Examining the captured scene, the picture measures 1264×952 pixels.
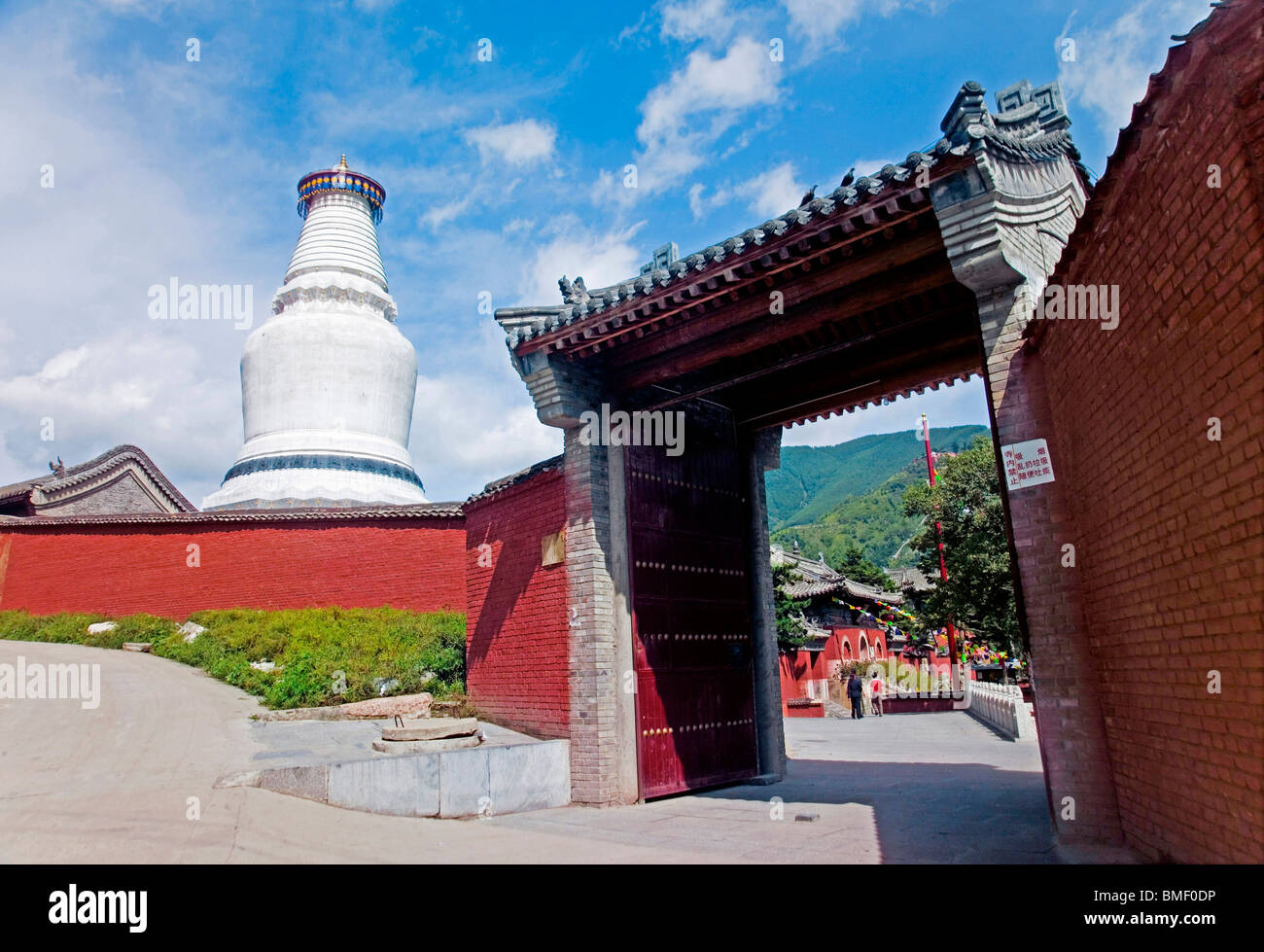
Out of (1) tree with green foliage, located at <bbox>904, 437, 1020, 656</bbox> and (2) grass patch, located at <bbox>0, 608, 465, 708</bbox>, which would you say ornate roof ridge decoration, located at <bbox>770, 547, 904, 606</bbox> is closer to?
(1) tree with green foliage, located at <bbox>904, 437, 1020, 656</bbox>

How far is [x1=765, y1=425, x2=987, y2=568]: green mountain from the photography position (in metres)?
93.7

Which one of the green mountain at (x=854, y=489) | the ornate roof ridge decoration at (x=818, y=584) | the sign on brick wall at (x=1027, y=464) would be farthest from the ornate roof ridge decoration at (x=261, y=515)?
the green mountain at (x=854, y=489)

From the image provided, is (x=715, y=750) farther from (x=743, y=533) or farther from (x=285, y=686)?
(x=285, y=686)

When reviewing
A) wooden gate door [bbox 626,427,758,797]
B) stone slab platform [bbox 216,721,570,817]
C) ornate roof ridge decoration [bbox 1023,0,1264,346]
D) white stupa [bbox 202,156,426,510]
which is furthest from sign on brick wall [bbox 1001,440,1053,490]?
white stupa [bbox 202,156,426,510]

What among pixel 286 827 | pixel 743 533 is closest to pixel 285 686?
pixel 286 827

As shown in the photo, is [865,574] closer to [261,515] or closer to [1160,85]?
[261,515]

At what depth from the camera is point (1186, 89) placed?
325 cm

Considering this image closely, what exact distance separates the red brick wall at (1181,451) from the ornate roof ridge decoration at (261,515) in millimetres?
13606

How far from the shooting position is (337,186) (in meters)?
26.5

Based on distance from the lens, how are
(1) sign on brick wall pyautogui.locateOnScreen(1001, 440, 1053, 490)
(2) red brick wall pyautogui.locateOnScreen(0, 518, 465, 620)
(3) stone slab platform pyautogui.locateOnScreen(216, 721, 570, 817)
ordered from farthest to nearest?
(2) red brick wall pyautogui.locateOnScreen(0, 518, 465, 620) → (3) stone slab platform pyautogui.locateOnScreen(216, 721, 570, 817) → (1) sign on brick wall pyautogui.locateOnScreen(1001, 440, 1053, 490)

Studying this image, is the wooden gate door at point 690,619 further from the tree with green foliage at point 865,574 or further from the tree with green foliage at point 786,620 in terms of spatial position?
the tree with green foliage at point 865,574

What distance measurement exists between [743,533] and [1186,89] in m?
7.19

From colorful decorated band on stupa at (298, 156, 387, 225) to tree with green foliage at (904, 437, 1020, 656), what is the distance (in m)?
20.4

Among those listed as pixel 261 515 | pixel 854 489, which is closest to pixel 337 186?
pixel 261 515
